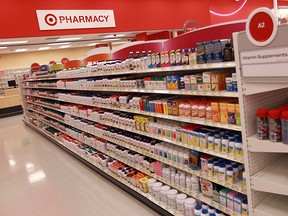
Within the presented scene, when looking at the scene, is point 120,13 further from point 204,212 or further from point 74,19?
point 204,212

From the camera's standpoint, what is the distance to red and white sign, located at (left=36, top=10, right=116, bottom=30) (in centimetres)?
776

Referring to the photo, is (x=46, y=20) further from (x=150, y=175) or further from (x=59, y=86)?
(x=150, y=175)

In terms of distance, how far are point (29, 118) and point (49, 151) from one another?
4.25 metres

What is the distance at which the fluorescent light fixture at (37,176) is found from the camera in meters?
5.12

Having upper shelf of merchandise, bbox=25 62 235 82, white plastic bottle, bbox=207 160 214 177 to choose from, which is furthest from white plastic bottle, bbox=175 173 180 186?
upper shelf of merchandise, bbox=25 62 235 82

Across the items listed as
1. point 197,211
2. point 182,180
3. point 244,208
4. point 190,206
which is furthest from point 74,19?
point 244,208

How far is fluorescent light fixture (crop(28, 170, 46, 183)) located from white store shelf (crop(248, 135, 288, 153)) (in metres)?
4.34

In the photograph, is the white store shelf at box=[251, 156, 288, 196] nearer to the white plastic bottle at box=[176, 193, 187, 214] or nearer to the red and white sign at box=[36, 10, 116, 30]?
the white plastic bottle at box=[176, 193, 187, 214]

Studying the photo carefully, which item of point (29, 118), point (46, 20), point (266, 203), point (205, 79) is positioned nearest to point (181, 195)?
point (266, 203)

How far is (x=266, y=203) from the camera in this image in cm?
211

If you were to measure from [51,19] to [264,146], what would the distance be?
7542mm

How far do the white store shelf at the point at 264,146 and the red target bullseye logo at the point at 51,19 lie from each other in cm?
734

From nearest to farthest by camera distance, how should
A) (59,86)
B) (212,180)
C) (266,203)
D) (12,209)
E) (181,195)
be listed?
(266,203) → (212,180) → (181,195) → (12,209) → (59,86)

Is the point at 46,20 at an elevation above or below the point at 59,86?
above
